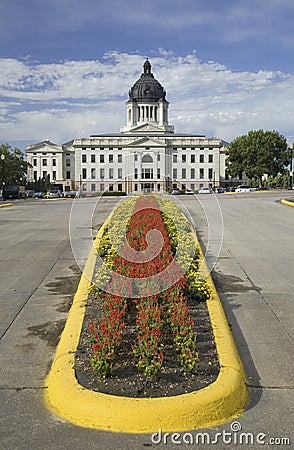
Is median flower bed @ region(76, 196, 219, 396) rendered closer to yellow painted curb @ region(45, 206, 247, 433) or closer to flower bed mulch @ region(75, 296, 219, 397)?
flower bed mulch @ region(75, 296, 219, 397)

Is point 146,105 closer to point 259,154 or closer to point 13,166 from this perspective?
point 259,154

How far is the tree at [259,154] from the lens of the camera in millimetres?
104312

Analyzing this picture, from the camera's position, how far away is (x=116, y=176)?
1858 cm

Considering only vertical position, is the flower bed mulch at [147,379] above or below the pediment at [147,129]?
below

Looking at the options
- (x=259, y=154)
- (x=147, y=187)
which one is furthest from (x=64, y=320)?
(x=259, y=154)

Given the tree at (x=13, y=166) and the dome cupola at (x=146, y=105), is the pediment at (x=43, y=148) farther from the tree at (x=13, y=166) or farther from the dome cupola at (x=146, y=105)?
the tree at (x=13, y=166)

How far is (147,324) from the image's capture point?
5.41 meters

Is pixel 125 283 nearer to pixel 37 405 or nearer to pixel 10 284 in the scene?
pixel 37 405

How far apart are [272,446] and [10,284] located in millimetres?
6719

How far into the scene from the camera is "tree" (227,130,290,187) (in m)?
104

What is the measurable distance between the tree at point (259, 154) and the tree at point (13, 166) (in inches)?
1593

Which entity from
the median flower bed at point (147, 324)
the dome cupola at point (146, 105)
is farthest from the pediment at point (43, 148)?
the median flower bed at point (147, 324)

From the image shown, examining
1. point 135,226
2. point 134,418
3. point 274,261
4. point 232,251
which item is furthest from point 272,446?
point 232,251

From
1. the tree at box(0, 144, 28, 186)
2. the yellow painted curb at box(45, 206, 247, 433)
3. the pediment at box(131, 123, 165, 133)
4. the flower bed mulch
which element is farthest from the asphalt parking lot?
the pediment at box(131, 123, 165, 133)
